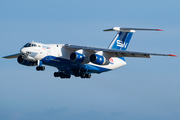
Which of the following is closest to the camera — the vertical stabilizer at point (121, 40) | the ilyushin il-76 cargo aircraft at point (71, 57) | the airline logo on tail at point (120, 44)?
the ilyushin il-76 cargo aircraft at point (71, 57)

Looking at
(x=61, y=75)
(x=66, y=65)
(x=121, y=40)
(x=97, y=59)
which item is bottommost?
(x=61, y=75)

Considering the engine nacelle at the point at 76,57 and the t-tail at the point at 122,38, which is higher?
the t-tail at the point at 122,38

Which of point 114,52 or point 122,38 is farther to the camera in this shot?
point 122,38

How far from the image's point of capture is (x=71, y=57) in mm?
25609

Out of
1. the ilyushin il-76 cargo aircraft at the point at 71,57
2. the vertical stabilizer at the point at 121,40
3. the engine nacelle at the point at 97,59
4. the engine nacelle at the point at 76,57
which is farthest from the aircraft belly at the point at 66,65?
the vertical stabilizer at the point at 121,40

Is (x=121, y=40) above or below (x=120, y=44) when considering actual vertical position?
above

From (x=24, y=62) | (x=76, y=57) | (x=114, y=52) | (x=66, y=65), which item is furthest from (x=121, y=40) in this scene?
(x=24, y=62)

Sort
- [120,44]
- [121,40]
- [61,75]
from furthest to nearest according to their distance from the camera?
[121,40] < [120,44] < [61,75]

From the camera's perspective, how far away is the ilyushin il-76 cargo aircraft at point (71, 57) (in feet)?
81.0

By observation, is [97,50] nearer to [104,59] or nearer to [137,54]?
[104,59]

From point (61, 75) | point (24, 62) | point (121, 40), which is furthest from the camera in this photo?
point (121, 40)

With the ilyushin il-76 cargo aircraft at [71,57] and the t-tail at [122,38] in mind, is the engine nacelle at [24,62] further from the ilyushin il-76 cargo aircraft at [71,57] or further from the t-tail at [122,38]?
the t-tail at [122,38]

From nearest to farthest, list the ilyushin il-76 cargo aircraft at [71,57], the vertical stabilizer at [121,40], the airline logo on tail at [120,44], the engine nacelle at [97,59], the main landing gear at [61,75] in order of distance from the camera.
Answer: the ilyushin il-76 cargo aircraft at [71,57]
the engine nacelle at [97,59]
the main landing gear at [61,75]
the vertical stabilizer at [121,40]
the airline logo on tail at [120,44]

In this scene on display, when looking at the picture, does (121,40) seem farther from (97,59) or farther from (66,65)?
(66,65)
